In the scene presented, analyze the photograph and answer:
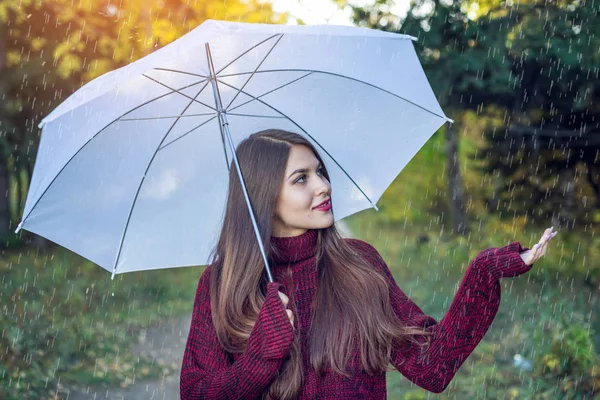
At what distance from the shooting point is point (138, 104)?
3.35 metres

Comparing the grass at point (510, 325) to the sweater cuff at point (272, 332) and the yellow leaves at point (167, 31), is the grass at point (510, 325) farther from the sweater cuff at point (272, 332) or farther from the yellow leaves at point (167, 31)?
the yellow leaves at point (167, 31)

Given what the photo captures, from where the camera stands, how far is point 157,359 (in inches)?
309

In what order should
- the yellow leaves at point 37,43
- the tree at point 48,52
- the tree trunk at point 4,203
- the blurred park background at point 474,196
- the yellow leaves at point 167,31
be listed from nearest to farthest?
the blurred park background at point 474,196
the tree at point 48,52
the yellow leaves at point 37,43
the tree trunk at point 4,203
the yellow leaves at point 167,31

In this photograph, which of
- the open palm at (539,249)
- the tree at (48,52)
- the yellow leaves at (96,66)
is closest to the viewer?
the open palm at (539,249)

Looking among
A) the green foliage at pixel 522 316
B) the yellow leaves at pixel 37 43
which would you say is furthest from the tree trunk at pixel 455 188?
the yellow leaves at pixel 37 43

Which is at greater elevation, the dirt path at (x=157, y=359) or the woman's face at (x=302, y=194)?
the woman's face at (x=302, y=194)

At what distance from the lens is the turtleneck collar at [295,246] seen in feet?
10.7

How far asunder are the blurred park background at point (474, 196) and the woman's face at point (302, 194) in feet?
10.5

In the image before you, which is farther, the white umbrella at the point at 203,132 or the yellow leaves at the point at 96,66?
the yellow leaves at the point at 96,66

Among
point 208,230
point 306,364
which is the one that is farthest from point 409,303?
point 208,230

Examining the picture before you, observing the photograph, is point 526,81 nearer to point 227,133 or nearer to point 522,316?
point 522,316

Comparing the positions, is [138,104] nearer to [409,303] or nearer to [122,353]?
[409,303]

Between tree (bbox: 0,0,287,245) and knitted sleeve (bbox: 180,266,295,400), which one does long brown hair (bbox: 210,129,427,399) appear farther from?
tree (bbox: 0,0,287,245)

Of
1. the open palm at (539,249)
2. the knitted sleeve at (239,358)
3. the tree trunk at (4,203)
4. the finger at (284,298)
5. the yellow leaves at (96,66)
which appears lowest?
the tree trunk at (4,203)
